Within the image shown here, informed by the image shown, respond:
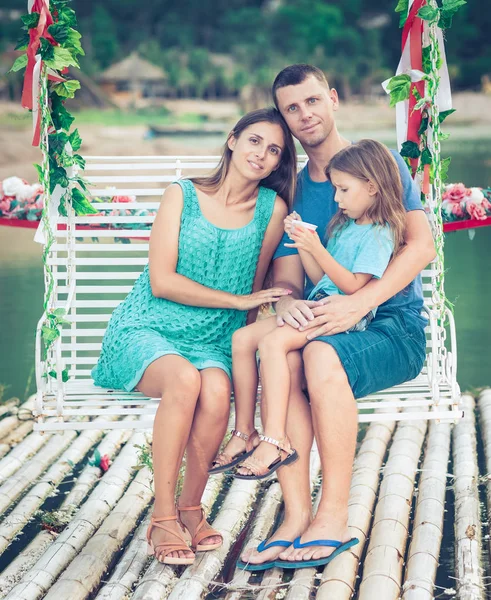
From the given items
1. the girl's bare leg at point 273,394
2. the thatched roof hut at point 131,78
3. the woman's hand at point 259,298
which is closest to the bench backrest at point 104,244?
the woman's hand at point 259,298

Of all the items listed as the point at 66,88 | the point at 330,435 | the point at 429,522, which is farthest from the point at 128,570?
the point at 66,88

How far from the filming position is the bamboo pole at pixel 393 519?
2.27 m

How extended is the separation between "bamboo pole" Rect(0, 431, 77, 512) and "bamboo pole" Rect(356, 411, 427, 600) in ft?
3.40

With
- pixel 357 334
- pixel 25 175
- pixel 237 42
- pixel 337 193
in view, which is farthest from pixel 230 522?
pixel 237 42

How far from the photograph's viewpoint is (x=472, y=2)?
2339 centimetres

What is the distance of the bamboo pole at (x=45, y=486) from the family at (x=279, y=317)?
0.31 m

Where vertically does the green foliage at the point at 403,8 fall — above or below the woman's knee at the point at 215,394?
above

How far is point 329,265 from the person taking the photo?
2396mm

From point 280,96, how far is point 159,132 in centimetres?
1723

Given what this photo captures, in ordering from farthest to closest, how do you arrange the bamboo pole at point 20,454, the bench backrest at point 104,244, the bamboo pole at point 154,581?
1. the bamboo pole at point 20,454
2. the bench backrest at point 104,244
3. the bamboo pole at point 154,581

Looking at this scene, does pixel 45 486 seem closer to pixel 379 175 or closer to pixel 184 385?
pixel 184 385

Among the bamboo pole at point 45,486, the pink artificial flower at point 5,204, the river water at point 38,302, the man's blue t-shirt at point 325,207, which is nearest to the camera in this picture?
the man's blue t-shirt at point 325,207

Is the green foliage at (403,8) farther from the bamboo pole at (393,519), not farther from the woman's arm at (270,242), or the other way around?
the bamboo pole at (393,519)

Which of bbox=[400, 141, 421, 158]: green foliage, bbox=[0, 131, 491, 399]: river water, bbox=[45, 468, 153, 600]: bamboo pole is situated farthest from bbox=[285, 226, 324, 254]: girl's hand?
bbox=[0, 131, 491, 399]: river water
